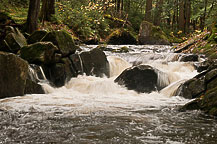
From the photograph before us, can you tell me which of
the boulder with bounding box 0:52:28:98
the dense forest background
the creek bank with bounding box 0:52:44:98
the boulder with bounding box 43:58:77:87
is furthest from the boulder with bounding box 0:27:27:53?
the boulder with bounding box 0:52:28:98

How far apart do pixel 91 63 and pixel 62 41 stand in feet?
5.19

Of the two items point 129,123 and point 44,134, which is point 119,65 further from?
point 44,134

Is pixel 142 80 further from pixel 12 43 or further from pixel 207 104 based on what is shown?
pixel 12 43

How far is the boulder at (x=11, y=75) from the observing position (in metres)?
6.79

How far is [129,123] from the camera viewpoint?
4.28 meters

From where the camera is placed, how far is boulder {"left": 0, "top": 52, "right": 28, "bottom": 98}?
6785mm

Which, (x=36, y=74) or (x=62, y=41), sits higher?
(x=62, y=41)

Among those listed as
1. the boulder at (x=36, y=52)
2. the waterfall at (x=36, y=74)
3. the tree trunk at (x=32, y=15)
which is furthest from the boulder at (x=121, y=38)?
the waterfall at (x=36, y=74)

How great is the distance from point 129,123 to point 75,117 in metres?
1.09

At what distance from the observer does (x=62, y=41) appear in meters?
10.2

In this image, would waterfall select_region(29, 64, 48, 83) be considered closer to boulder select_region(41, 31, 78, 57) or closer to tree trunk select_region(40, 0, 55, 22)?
boulder select_region(41, 31, 78, 57)

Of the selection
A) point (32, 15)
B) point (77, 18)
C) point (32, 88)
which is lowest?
point (32, 88)

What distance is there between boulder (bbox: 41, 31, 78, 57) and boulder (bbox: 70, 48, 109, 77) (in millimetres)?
333

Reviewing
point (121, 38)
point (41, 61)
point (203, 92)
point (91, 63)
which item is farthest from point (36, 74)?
point (121, 38)
